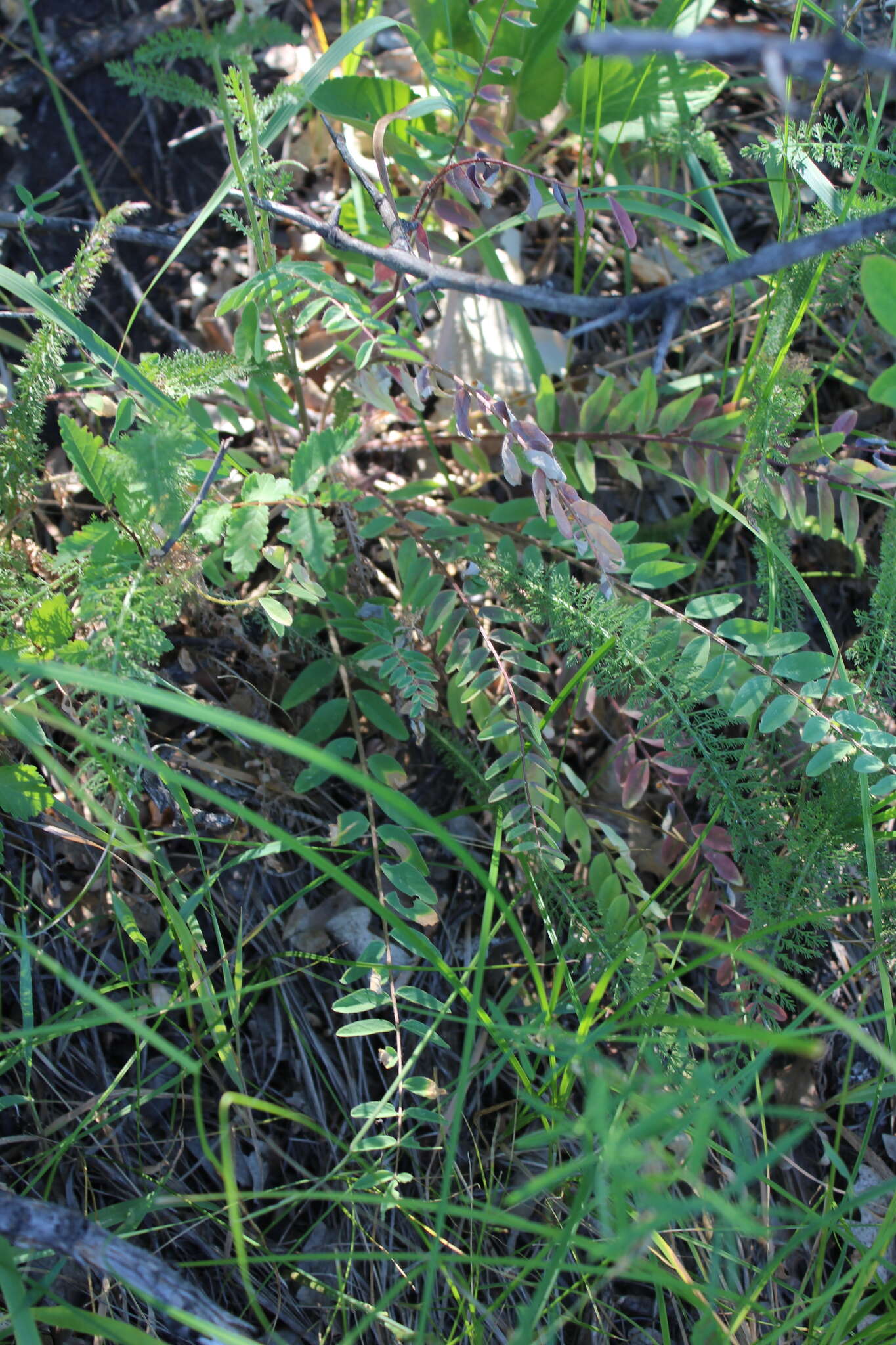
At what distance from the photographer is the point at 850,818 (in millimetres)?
1700

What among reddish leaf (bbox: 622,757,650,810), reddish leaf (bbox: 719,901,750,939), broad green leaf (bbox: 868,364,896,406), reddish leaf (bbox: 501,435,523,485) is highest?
broad green leaf (bbox: 868,364,896,406)

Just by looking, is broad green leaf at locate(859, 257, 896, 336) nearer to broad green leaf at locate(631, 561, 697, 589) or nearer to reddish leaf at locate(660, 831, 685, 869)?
broad green leaf at locate(631, 561, 697, 589)

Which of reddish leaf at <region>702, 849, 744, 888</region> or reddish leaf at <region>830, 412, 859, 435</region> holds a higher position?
reddish leaf at <region>830, 412, 859, 435</region>

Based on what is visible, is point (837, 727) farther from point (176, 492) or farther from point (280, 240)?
point (280, 240)

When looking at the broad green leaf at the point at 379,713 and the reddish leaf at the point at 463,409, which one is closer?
the reddish leaf at the point at 463,409

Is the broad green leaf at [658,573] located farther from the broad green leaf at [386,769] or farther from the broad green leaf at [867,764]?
the broad green leaf at [386,769]

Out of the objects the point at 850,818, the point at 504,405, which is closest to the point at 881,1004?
the point at 850,818

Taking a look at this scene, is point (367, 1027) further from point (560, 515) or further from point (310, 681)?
point (560, 515)

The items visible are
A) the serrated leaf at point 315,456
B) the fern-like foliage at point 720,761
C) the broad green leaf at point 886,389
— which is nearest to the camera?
the broad green leaf at point 886,389

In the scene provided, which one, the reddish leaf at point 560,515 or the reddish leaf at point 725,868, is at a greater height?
the reddish leaf at point 560,515

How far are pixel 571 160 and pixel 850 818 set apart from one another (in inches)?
79.3

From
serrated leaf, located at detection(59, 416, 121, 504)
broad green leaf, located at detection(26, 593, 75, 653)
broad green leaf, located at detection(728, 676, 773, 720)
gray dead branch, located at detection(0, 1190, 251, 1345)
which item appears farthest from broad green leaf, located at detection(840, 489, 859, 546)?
gray dead branch, located at detection(0, 1190, 251, 1345)

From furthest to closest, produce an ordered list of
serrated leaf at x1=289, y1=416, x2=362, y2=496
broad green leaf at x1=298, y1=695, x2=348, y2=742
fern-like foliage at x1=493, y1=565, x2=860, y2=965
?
broad green leaf at x1=298, y1=695, x2=348, y2=742
fern-like foliage at x1=493, y1=565, x2=860, y2=965
serrated leaf at x1=289, y1=416, x2=362, y2=496

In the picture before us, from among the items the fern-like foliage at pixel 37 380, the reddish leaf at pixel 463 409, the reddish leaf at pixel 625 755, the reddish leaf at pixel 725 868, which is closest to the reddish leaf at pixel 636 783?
the reddish leaf at pixel 625 755
